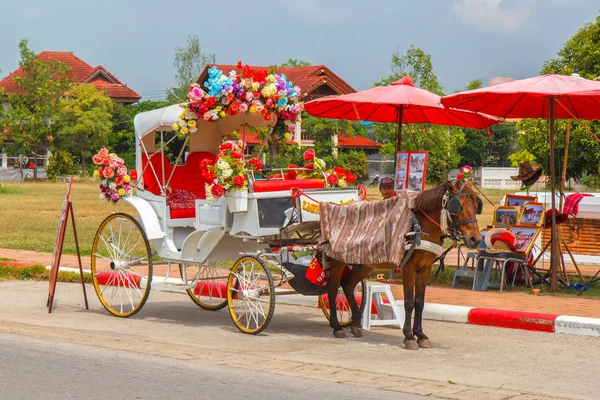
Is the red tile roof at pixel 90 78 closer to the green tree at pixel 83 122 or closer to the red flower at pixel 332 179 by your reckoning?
the green tree at pixel 83 122

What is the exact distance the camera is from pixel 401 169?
14.4m

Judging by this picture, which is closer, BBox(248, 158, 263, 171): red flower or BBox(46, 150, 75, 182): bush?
BBox(248, 158, 263, 171): red flower

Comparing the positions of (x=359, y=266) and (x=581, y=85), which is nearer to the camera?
(x=359, y=266)

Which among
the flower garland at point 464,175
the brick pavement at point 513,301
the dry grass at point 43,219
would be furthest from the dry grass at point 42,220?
the flower garland at point 464,175

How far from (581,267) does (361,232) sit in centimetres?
765

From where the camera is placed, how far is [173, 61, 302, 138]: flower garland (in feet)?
33.7

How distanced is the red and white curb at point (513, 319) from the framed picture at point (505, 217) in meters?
2.83

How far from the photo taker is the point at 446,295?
12250 millimetres

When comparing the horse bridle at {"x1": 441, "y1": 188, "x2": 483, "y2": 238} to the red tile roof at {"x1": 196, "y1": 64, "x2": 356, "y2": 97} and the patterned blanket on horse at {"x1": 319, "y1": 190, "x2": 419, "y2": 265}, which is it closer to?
the patterned blanket on horse at {"x1": 319, "y1": 190, "x2": 419, "y2": 265}

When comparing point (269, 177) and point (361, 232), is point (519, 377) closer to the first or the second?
point (361, 232)

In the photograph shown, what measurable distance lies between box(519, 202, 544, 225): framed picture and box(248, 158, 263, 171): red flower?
4635mm

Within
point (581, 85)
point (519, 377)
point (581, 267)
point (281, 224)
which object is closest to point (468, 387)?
point (519, 377)

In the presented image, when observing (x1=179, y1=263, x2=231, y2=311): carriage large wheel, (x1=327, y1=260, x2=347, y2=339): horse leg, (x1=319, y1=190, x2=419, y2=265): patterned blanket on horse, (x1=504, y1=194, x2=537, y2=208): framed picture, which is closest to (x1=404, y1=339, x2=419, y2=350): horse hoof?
(x1=319, y1=190, x2=419, y2=265): patterned blanket on horse

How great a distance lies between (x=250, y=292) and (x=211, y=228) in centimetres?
109
